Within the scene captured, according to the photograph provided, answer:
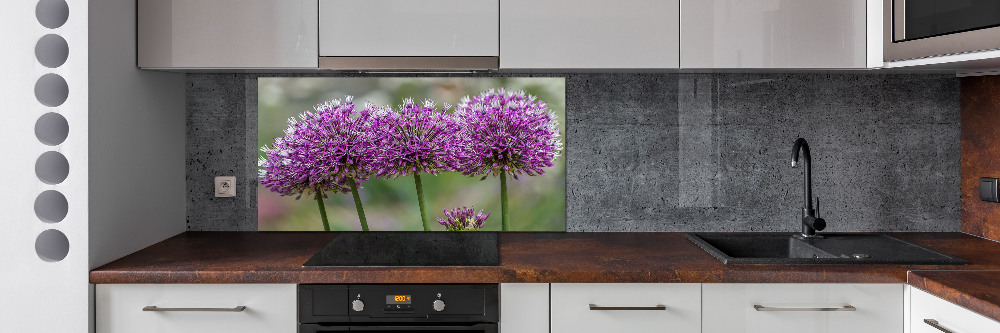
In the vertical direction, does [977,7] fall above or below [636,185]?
above

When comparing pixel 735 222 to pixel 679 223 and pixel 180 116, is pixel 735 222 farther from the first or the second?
pixel 180 116

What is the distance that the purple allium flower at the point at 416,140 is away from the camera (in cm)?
238

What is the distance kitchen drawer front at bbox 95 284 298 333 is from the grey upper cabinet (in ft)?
2.17

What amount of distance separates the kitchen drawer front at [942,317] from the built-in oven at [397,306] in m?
1.03

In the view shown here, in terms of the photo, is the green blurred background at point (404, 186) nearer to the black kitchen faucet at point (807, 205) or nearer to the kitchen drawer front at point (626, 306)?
the kitchen drawer front at point (626, 306)

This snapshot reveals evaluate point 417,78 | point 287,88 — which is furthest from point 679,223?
point 287,88

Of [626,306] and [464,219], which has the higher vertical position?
[464,219]

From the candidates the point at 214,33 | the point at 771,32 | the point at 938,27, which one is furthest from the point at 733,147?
the point at 214,33
